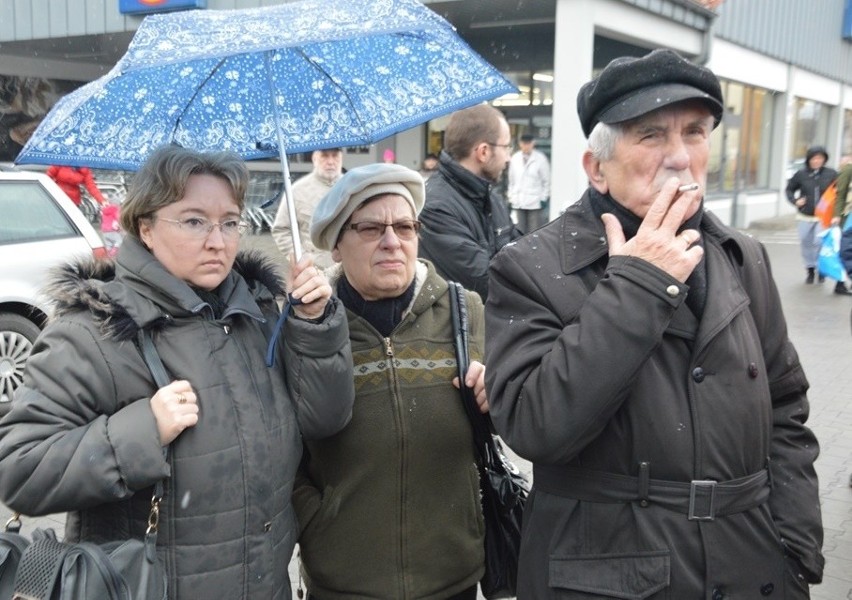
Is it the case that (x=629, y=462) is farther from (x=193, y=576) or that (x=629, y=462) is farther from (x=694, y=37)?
(x=694, y=37)

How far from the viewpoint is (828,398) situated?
634 centimetres

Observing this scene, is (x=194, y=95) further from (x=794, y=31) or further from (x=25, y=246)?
(x=794, y=31)

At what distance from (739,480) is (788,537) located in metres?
0.23

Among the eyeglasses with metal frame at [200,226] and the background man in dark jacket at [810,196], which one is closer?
the eyeglasses with metal frame at [200,226]

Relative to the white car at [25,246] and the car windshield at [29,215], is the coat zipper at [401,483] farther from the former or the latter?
the car windshield at [29,215]

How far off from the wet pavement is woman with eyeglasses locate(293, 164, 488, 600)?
38 cm

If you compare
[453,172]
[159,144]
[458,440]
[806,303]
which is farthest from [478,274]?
[806,303]

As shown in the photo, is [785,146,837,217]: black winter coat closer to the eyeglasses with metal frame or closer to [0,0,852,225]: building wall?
[0,0,852,225]: building wall

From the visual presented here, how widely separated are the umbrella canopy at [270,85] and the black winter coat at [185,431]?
1.31 ft

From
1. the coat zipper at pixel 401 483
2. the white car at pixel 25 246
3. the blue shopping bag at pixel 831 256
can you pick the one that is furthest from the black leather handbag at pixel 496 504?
the blue shopping bag at pixel 831 256

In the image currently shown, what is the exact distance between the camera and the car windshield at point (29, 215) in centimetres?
638

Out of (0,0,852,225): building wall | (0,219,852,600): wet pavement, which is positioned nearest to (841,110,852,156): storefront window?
(0,0,852,225): building wall

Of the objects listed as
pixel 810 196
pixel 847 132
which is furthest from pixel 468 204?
pixel 847 132

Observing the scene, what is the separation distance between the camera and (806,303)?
1017 cm
